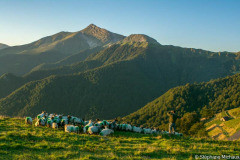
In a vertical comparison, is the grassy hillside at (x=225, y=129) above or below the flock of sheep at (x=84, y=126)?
below

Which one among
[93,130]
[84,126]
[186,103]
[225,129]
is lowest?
[225,129]

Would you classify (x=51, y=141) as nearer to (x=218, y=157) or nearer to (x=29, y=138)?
(x=29, y=138)

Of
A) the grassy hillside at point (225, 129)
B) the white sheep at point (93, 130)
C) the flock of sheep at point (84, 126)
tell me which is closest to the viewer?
the white sheep at point (93, 130)

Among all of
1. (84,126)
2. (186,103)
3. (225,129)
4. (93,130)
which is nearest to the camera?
(93,130)

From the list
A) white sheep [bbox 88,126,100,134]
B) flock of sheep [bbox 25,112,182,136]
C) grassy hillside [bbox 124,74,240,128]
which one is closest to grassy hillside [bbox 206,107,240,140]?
grassy hillside [bbox 124,74,240,128]

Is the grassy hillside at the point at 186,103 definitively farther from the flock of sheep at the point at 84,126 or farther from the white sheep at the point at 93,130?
the white sheep at the point at 93,130

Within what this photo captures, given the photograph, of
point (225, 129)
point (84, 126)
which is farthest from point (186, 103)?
point (84, 126)

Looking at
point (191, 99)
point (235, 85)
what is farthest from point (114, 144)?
point (235, 85)

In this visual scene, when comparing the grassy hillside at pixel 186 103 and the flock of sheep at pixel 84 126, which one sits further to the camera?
the grassy hillside at pixel 186 103

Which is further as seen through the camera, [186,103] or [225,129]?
[186,103]

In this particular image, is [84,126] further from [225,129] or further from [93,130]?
[225,129]

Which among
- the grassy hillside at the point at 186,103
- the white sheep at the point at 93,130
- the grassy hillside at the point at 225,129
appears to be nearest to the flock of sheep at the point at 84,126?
the white sheep at the point at 93,130

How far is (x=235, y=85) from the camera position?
640 ft

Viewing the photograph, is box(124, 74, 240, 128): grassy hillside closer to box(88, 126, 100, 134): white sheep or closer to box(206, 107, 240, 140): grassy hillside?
box(206, 107, 240, 140): grassy hillside
